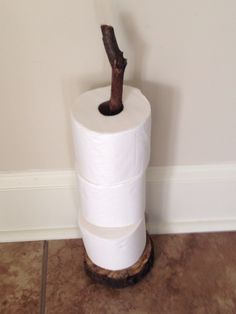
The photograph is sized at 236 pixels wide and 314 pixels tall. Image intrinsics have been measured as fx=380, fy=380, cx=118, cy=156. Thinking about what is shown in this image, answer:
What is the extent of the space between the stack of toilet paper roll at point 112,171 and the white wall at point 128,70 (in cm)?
7

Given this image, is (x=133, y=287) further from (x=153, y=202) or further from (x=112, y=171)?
(x=112, y=171)

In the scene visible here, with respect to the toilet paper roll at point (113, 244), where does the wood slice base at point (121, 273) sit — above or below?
below

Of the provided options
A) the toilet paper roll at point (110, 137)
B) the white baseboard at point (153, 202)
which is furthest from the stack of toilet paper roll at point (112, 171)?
the white baseboard at point (153, 202)

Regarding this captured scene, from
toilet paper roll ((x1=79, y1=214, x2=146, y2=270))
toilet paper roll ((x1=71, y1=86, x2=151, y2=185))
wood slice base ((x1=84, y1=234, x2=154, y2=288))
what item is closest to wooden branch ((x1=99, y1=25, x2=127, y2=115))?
toilet paper roll ((x1=71, y1=86, x2=151, y2=185))

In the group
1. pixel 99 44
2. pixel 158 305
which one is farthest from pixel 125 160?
pixel 158 305

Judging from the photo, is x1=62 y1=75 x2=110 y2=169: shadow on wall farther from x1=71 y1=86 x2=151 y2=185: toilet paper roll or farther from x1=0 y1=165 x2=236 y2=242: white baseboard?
x1=0 y1=165 x2=236 y2=242: white baseboard

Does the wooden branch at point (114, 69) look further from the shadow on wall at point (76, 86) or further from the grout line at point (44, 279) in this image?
the grout line at point (44, 279)

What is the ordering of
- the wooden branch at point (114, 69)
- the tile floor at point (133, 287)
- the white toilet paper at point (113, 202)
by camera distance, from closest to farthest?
the wooden branch at point (114, 69), the white toilet paper at point (113, 202), the tile floor at point (133, 287)

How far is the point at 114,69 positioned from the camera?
52 cm

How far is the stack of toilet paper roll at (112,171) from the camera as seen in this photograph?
1.76 feet

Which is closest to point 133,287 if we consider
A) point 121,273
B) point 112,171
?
point 121,273

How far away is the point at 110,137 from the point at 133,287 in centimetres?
38

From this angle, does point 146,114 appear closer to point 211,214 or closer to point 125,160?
point 125,160

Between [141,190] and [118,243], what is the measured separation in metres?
0.11
